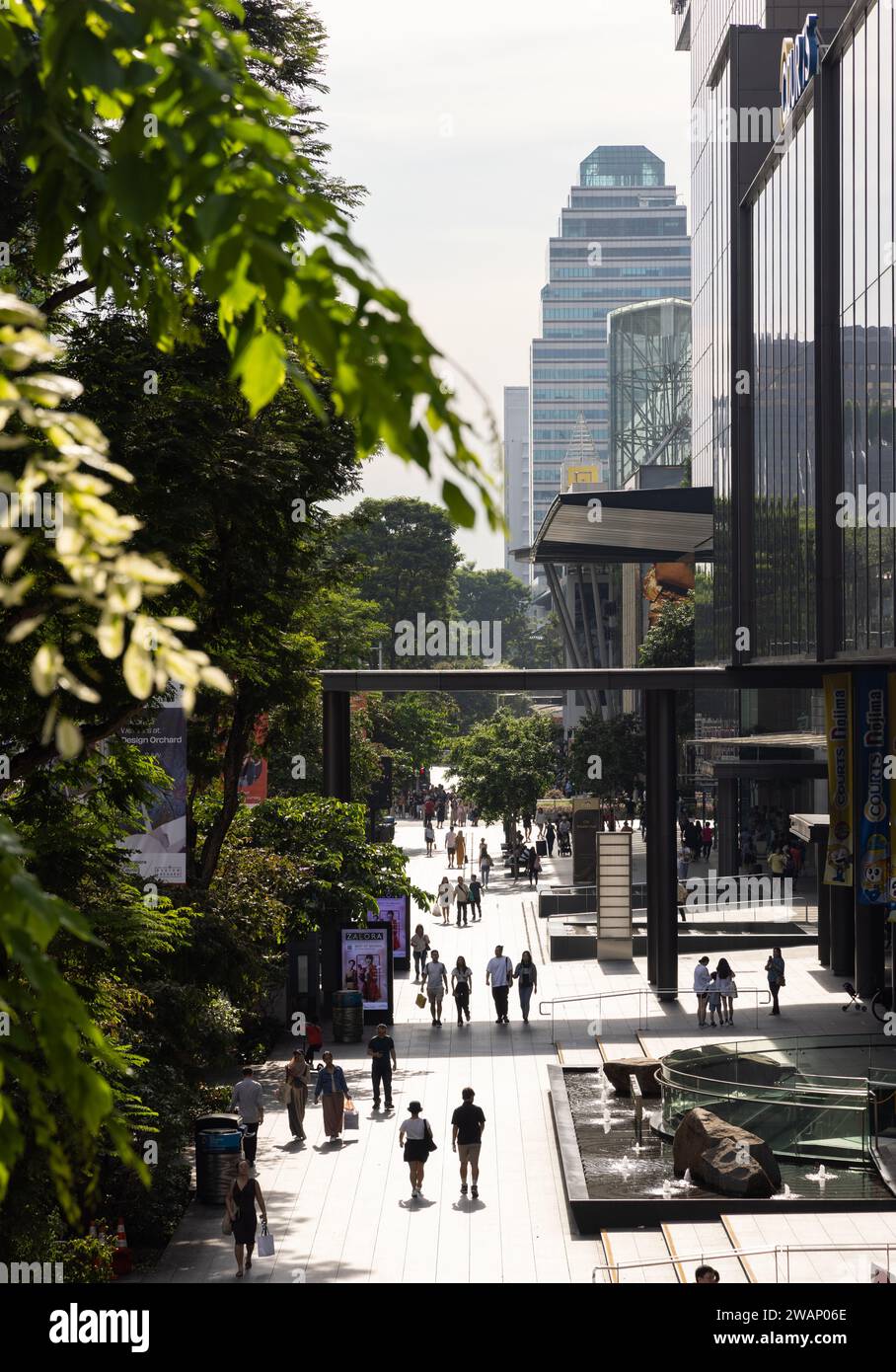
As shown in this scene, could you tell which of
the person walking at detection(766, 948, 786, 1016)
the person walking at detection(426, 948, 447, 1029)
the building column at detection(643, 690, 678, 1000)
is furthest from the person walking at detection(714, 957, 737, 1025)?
the person walking at detection(426, 948, 447, 1029)

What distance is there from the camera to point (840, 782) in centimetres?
3225

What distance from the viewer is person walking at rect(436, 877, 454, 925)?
4728 centimetres

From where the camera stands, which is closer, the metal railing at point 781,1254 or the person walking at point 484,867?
the metal railing at point 781,1254

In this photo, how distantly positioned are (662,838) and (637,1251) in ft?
55.6

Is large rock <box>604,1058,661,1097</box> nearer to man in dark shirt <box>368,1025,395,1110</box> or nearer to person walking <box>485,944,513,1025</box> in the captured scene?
man in dark shirt <box>368,1025,395,1110</box>

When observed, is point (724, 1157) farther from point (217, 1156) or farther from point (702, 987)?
point (702, 987)

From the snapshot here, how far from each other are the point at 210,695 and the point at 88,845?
7648 millimetres

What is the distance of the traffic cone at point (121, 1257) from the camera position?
16.9 m

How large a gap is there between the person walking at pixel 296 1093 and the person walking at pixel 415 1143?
3311 millimetres

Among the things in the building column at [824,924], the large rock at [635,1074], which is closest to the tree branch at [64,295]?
the large rock at [635,1074]

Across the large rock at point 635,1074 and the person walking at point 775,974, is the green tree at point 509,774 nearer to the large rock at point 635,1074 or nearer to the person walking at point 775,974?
the person walking at point 775,974

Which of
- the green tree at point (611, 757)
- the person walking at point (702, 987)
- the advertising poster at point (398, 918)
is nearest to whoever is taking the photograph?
the person walking at point (702, 987)

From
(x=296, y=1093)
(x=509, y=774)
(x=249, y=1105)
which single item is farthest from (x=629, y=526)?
(x=249, y=1105)

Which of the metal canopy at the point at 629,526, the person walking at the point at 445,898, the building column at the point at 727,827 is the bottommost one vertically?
the person walking at the point at 445,898
